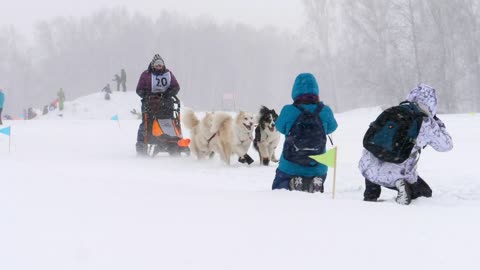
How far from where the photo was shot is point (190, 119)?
8.45 meters

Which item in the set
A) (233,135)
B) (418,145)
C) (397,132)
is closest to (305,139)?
(397,132)

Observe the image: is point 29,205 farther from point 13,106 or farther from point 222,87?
point 13,106

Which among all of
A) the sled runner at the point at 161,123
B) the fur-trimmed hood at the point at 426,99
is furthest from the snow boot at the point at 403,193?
the sled runner at the point at 161,123

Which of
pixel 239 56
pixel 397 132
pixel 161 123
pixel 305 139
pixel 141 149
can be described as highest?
pixel 239 56

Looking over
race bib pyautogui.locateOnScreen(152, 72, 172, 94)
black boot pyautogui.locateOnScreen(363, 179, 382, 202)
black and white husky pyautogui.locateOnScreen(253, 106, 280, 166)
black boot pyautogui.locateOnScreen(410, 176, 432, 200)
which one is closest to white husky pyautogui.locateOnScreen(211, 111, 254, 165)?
black and white husky pyautogui.locateOnScreen(253, 106, 280, 166)

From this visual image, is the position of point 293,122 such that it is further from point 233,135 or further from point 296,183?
point 233,135

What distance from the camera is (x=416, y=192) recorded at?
155 inches

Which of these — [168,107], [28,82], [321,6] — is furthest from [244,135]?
[28,82]

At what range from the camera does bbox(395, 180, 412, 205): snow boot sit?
368 centimetres

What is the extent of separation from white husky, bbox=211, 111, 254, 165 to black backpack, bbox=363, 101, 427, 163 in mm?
3883

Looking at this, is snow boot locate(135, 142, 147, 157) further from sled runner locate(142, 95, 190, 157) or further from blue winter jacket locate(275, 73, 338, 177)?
blue winter jacket locate(275, 73, 338, 177)

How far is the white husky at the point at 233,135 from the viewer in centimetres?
761

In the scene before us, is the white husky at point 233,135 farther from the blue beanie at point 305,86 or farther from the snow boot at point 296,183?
the snow boot at point 296,183

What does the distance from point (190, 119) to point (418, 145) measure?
202 inches
